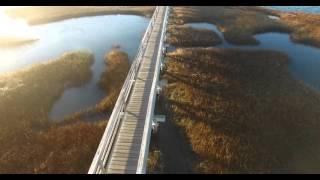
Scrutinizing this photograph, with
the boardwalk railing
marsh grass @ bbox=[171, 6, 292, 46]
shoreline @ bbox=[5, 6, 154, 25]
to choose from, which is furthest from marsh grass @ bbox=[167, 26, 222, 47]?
the boardwalk railing

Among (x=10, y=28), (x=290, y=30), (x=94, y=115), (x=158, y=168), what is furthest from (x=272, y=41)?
(x=10, y=28)

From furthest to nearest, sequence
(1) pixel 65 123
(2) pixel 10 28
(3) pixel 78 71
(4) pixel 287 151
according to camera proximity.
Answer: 1. (2) pixel 10 28
2. (3) pixel 78 71
3. (1) pixel 65 123
4. (4) pixel 287 151

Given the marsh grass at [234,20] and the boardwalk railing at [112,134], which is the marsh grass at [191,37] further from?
the boardwalk railing at [112,134]

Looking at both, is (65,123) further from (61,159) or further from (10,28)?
(10,28)

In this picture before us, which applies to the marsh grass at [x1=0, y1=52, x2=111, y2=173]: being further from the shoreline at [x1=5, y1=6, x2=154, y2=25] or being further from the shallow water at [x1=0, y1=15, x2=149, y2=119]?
the shoreline at [x1=5, y1=6, x2=154, y2=25]

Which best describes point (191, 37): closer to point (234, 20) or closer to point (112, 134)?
point (234, 20)

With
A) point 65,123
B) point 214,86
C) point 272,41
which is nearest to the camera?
point 65,123
